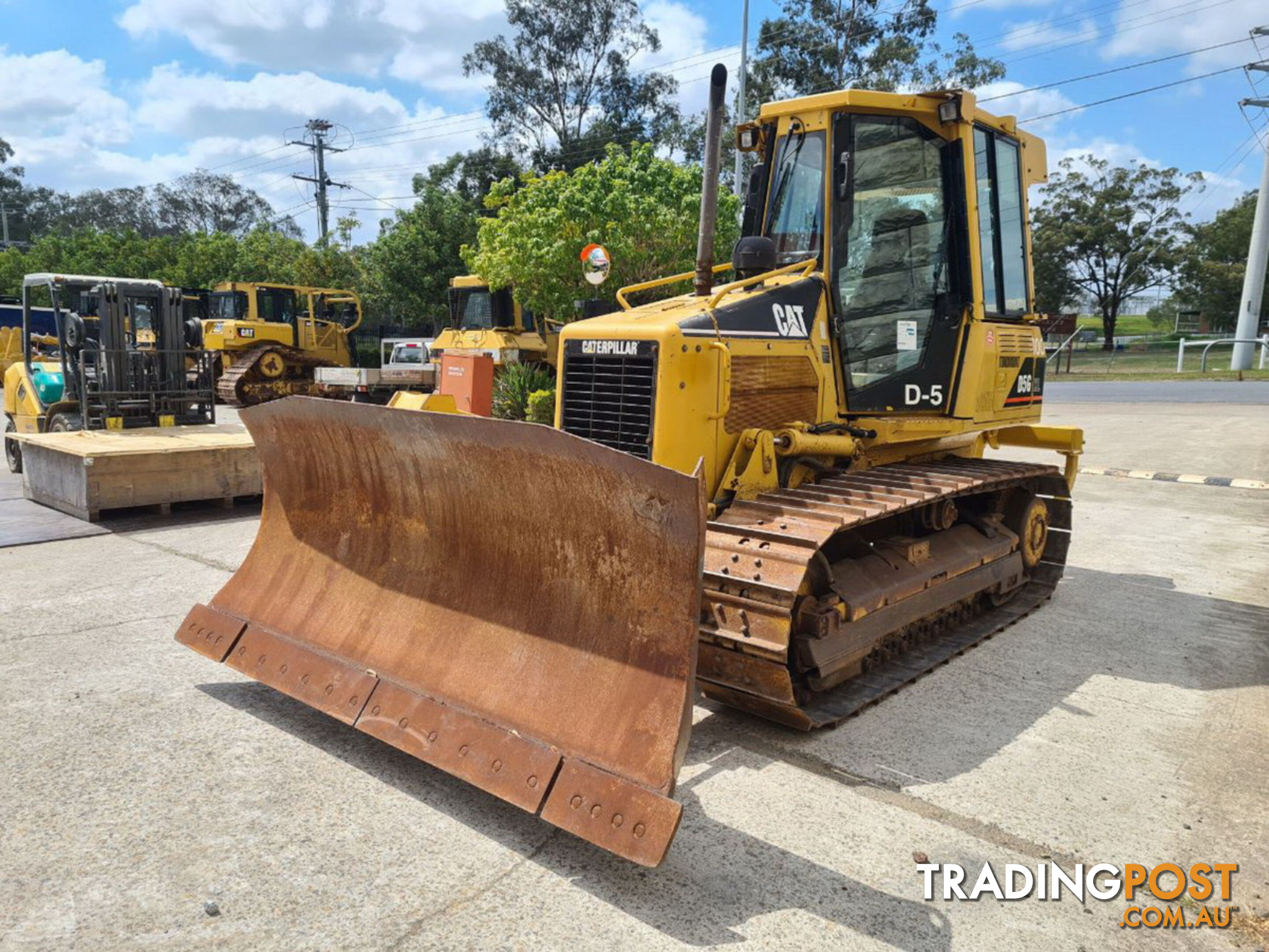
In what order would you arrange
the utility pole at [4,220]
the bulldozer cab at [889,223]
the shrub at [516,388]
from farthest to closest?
1. the utility pole at [4,220]
2. the shrub at [516,388]
3. the bulldozer cab at [889,223]

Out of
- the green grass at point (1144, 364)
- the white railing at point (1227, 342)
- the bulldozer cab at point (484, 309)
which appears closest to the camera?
the bulldozer cab at point (484, 309)

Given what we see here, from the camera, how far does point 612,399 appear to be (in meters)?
4.61

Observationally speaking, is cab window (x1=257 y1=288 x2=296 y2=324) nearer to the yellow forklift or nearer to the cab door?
the yellow forklift

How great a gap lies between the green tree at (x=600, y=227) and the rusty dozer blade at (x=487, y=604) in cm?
Result: 1178

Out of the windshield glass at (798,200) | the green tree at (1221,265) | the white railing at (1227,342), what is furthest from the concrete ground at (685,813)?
the green tree at (1221,265)

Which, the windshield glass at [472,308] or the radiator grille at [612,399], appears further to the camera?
the windshield glass at [472,308]

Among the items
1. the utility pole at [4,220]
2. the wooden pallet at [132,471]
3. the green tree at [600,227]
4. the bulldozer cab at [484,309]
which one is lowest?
the wooden pallet at [132,471]

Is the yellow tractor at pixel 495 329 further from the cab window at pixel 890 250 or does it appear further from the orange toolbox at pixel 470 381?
the cab window at pixel 890 250

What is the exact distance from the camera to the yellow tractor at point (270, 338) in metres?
19.8

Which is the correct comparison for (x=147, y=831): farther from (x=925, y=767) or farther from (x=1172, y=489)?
(x=1172, y=489)

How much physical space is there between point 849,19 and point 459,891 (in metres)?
34.5

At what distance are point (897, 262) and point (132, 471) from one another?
710cm

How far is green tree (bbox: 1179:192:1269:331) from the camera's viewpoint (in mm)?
41625

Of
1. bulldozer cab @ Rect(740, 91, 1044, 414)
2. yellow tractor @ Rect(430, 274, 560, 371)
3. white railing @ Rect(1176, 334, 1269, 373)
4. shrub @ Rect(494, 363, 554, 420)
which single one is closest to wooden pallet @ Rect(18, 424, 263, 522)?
bulldozer cab @ Rect(740, 91, 1044, 414)
